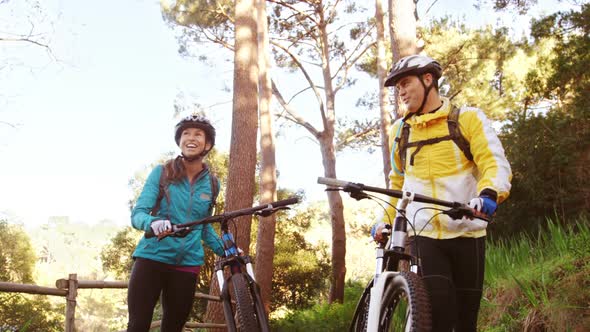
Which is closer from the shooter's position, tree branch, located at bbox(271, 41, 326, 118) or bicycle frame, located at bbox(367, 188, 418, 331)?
bicycle frame, located at bbox(367, 188, 418, 331)

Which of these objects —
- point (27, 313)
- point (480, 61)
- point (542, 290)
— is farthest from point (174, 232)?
point (27, 313)

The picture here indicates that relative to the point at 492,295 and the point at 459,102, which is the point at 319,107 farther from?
the point at 492,295

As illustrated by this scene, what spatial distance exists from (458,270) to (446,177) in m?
0.48

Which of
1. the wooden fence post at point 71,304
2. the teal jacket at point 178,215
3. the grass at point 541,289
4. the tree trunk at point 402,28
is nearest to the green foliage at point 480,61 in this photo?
the tree trunk at point 402,28

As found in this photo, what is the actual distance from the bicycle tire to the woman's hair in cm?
86

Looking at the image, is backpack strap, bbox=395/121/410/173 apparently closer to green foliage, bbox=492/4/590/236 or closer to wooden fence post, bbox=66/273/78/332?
wooden fence post, bbox=66/273/78/332

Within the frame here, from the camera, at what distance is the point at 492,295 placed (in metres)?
5.80

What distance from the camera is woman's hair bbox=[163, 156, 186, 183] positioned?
3643 millimetres

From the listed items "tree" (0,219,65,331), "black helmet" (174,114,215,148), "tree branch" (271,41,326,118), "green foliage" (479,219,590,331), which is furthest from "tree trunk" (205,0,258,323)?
"tree" (0,219,65,331)

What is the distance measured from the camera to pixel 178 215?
143 inches

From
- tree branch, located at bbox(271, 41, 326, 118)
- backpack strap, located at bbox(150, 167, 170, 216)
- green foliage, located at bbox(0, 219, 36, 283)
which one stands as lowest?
green foliage, located at bbox(0, 219, 36, 283)

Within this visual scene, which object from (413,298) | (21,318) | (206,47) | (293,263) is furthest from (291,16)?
(413,298)

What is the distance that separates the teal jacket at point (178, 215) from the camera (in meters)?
3.48

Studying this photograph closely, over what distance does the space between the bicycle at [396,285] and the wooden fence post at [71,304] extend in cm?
311
